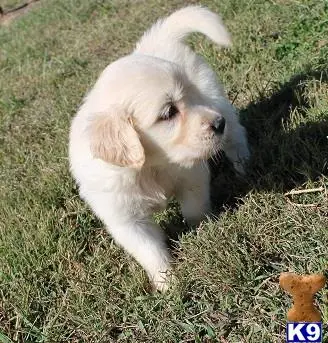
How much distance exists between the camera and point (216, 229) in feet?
9.03

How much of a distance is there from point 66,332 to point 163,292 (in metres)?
0.48

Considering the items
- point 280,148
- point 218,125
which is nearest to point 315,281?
point 218,125

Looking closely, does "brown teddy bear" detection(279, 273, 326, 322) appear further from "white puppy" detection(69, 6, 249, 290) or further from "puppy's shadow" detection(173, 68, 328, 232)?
"puppy's shadow" detection(173, 68, 328, 232)

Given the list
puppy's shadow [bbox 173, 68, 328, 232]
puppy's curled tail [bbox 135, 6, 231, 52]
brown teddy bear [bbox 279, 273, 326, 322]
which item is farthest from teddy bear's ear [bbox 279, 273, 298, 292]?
puppy's curled tail [bbox 135, 6, 231, 52]

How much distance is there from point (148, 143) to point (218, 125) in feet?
1.06

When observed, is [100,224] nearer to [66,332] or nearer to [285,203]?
[66,332]

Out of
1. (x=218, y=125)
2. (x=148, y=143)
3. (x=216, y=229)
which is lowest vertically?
(x=216, y=229)

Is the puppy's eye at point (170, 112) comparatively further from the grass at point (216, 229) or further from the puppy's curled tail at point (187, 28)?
the puppy's curled tail at point (187, 28)

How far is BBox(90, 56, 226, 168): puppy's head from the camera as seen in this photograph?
2.40 meters

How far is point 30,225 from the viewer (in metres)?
3.30

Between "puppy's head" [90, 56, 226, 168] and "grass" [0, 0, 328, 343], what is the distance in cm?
47

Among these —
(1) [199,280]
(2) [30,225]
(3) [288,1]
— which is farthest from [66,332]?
(3) [288,1]

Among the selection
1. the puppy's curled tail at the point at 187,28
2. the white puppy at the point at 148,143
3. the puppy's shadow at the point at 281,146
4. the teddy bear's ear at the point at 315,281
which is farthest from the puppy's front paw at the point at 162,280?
the puppy's curled tail at the point at 187,28

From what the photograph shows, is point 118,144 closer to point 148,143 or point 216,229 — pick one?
point 148,143
